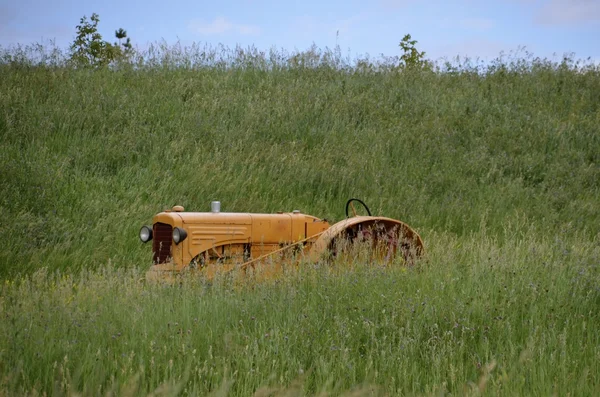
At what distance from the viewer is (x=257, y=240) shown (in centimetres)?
777

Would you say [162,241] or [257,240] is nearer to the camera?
[162,241]

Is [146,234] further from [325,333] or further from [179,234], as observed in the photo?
[325,333]

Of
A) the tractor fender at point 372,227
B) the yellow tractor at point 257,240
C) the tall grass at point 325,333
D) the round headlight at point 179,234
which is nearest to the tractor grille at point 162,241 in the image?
the yellow tractor at point 257,240

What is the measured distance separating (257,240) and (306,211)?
A: 4132 mm

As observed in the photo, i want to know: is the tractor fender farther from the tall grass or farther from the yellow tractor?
the tall grass

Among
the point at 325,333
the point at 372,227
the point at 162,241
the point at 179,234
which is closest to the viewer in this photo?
the point at 325,333

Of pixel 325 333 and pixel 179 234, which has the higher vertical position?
pixel 179 234

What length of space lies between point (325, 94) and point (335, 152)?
2.81 metres

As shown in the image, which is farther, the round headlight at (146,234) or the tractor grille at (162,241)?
the round headlight at (146,234)

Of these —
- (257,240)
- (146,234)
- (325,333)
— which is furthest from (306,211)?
(325,333)

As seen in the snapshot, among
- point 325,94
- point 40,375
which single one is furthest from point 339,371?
point 325,94

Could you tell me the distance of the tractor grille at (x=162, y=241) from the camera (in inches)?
299

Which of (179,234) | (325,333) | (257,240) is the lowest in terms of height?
(325,333)

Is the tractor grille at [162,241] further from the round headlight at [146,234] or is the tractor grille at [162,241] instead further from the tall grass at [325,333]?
the tall grass at [325,333]
